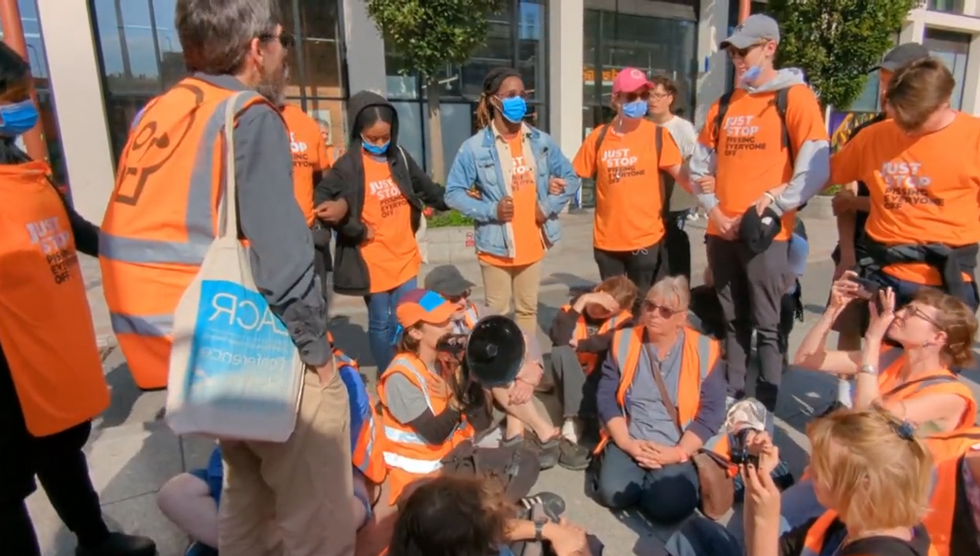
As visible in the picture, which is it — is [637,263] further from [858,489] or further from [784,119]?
[858,489]

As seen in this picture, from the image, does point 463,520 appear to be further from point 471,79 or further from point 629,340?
point 471,79

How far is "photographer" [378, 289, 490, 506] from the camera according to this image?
2.68 metres

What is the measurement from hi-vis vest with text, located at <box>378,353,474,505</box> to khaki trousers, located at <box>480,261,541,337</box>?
1135 millimetres

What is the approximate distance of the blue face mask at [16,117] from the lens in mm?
1937

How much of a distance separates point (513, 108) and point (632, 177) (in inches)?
34.1

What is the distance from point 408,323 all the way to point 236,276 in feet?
4.44

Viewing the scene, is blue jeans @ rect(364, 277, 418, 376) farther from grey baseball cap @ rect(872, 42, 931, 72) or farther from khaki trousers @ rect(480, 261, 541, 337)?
grey baseball cap @ rect(872, 42, 931, 72)

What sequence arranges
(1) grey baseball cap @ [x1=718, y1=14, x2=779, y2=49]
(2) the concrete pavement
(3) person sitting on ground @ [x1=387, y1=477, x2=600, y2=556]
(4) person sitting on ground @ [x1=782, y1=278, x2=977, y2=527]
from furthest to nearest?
(1) grey baseball cap @ [x1=718, y1=14, x2=779, y2=49] → (2) the concrete pavement → (4) person sitting on ground @ [x1=782, y1=278, x2=977, y2=527] → (3) person sitting on ground @ [x1=387, y1=477, x2=600, y2=556]

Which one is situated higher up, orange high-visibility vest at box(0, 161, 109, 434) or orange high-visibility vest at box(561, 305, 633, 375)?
orange high-visibility vest at box(0, 161, 109, 434)

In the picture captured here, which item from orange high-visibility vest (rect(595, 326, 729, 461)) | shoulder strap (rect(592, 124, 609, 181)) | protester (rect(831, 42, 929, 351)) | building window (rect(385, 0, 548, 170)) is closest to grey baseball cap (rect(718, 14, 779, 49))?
protester (rect(831, 42, 929, 351))

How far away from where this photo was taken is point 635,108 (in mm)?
3928

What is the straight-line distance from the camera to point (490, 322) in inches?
109

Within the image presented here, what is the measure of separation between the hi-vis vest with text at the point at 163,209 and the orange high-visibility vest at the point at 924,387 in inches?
89.5

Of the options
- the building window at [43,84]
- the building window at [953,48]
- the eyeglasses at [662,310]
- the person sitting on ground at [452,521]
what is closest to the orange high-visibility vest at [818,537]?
the person sitting on ground at [452,521]
